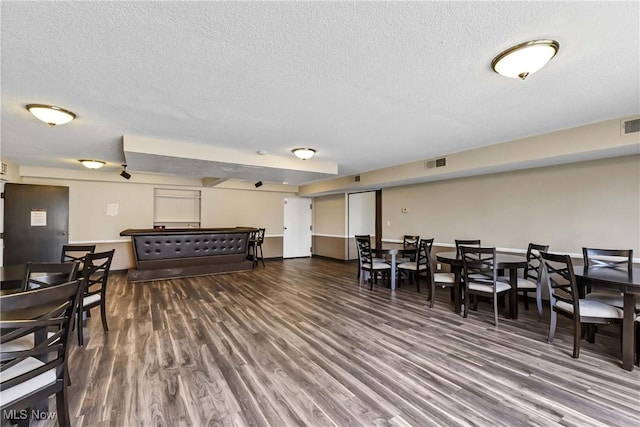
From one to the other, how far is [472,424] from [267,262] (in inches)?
289

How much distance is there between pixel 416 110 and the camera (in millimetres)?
2967

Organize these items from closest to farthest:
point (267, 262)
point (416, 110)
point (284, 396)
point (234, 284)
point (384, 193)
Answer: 1. point (284, 396)
2. point (416, 110)
3. point (234, 284)
4. point (384, 193)
5. point (267, 262)

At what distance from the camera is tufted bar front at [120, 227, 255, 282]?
6168mm

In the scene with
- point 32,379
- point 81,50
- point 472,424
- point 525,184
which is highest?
point 81,50

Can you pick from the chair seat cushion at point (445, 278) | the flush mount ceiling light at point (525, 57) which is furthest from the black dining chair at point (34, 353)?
the chair seat cushion at point (445, 278)

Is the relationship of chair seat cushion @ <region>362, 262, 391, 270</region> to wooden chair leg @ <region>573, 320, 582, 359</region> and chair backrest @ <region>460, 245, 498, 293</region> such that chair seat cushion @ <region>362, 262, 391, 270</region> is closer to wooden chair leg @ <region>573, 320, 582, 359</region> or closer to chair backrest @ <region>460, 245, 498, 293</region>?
chair backrest @ <region>460, 245, 498, 293</region>

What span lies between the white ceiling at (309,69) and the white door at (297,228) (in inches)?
228

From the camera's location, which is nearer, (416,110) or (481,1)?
(481,1)

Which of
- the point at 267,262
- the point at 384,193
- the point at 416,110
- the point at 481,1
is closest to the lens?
the point at 481,1

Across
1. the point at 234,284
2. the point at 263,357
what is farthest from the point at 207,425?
the point at 234,284

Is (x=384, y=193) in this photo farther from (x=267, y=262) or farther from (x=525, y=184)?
(x=267, y=262)

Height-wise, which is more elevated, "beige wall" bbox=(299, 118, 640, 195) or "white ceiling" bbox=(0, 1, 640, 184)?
"white ceiling" bbox=(0, 1, 640, 184)

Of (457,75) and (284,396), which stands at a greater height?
(457,75)
